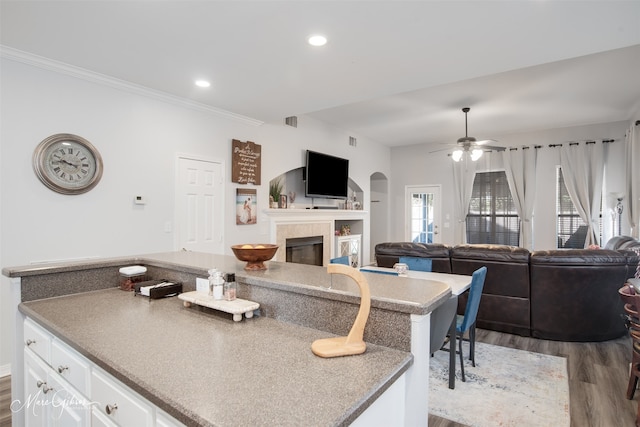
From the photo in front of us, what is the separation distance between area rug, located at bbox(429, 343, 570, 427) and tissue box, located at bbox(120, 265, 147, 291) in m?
2.16

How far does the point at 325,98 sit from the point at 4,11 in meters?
2.79

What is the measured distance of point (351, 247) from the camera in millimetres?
6953

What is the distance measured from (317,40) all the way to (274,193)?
297 cm

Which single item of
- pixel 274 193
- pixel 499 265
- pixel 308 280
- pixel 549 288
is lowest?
pixel 549 288

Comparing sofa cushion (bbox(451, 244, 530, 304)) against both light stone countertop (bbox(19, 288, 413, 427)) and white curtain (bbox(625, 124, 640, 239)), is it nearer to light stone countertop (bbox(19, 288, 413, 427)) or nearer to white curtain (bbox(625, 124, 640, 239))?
white curtain (bbox(625, 124, 640, 239))

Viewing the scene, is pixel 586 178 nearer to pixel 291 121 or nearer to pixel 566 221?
pixel 566 221

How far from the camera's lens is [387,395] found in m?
1.05

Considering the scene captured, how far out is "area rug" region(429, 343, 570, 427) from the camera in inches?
90.2

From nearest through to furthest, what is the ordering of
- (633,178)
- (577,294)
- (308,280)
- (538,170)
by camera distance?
(308,280)
(577,294)
(633,178)
(538,170)

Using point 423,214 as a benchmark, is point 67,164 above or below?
above

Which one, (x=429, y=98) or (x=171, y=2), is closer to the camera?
(x=171, y=2)

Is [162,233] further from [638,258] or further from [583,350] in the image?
Answer: [638,258]

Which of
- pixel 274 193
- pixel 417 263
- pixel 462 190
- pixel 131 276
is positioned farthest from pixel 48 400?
pixel 462 190

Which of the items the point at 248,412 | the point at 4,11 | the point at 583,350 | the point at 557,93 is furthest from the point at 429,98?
the point at 248,412
